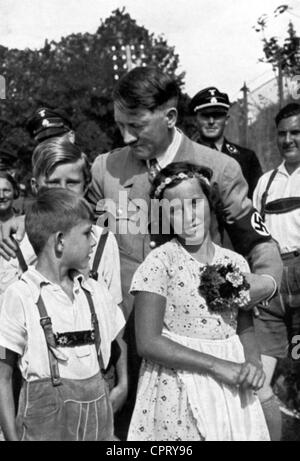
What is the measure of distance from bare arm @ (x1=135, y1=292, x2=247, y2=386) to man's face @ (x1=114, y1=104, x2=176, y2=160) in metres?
0.75

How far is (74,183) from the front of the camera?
3.70m

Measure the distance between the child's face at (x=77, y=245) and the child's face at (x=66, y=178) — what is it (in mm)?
477

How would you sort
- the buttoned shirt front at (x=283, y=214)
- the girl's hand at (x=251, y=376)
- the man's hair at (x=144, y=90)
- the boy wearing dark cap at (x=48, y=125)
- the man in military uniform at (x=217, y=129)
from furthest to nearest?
1. the man in military uniform at (x=217, y=129)
2. the buttoned shirt front at (x=283, y=214)
3. the boy wearing dark cap at (x=48, y=125)
4. the man's hair at (x=144, y=90)
5. the girl's hand at (x=251, y=376)

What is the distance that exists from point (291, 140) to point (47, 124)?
1777 mm

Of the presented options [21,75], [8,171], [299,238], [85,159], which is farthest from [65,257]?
[21,75]

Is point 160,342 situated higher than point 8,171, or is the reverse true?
point 8,171

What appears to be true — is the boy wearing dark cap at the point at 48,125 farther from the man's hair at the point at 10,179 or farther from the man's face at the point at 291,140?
the man's face at the point at 291,140

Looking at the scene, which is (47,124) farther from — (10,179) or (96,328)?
(96,328)

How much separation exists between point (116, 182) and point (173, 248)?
1.78ft

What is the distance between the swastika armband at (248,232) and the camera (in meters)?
3.53

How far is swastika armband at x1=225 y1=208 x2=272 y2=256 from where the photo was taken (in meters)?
3.53

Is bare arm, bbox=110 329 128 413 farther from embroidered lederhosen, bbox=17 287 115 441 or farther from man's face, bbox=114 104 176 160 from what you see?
man's face, bbox=114 104 176 160

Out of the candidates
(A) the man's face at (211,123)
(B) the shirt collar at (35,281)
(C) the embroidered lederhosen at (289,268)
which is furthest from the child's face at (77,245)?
(A) the man's face at (211,123)

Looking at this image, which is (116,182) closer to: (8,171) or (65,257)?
(65,257)
